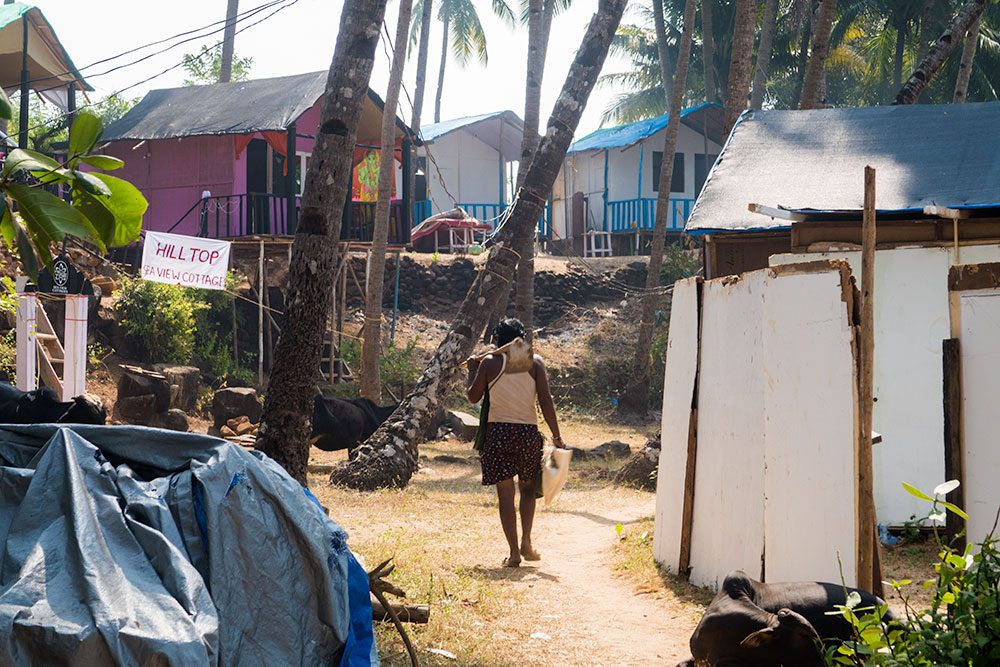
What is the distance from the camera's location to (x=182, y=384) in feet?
50.7

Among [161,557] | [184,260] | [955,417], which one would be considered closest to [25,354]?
[184,260]

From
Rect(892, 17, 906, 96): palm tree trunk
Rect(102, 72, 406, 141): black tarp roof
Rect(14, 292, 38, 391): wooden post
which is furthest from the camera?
Rect(892, 17, 906, 96): palm tree trunk

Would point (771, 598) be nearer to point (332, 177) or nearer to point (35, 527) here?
point (35, 527)

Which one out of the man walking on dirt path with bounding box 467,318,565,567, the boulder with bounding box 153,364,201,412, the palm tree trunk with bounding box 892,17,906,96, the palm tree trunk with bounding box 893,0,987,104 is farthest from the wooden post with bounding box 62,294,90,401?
the palm tree trunk with bounding box 892,17,906,96

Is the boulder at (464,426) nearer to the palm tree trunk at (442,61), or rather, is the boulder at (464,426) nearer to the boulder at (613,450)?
the boulder at (613,450)

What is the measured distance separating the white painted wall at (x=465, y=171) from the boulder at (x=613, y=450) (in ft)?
56.5

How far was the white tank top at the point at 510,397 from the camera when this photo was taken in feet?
22.4

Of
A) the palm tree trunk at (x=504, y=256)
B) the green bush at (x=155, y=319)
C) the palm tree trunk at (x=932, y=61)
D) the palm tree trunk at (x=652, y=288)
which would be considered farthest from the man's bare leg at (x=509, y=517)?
the palm tree trunk at (x=652, y=288)

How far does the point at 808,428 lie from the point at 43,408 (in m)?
4.10

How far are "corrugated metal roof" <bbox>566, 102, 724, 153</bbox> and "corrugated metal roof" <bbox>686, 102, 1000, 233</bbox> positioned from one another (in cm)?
1615

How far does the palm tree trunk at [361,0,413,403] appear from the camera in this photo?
14.6m

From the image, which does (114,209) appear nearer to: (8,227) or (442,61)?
(8,227)

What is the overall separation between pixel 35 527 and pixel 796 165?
298 inches

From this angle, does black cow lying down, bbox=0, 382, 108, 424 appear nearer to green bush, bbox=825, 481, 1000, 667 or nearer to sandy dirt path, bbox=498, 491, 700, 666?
sandy dirt path, bbox=498, 491, 700, 666
